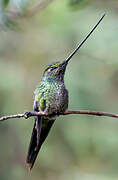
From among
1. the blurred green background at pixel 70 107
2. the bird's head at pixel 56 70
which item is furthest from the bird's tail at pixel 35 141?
the blurred green background at pixel 70 107

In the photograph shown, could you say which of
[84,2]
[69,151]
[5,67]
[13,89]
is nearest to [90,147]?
[69,151]

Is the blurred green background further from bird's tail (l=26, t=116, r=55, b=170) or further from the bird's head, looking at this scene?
A: bird's tail (l=26, t=116, r=55, b=170)

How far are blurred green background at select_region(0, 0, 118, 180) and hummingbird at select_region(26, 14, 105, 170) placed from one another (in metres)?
2.74

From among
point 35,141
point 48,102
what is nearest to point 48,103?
point 48,102

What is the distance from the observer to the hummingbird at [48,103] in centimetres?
279

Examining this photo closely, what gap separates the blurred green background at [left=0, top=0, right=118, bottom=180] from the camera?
20.3 ft

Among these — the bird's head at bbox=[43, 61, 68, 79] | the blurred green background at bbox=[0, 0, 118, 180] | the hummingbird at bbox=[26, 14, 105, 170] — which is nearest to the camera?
the hummingbird at bbox=[26, 14, 105, 170]

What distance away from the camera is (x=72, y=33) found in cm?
687

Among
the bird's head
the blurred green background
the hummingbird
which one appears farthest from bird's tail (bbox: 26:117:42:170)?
the blurred green background

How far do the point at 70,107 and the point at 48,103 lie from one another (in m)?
3.18

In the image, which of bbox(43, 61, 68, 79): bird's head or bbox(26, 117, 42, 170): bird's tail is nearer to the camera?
bbox(26, 117, 42, 170): bird's tail

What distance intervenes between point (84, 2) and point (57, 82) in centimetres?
108

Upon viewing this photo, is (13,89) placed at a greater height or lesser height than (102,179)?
greater

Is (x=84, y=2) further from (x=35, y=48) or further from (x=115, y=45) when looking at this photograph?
(x=35, y=48)
